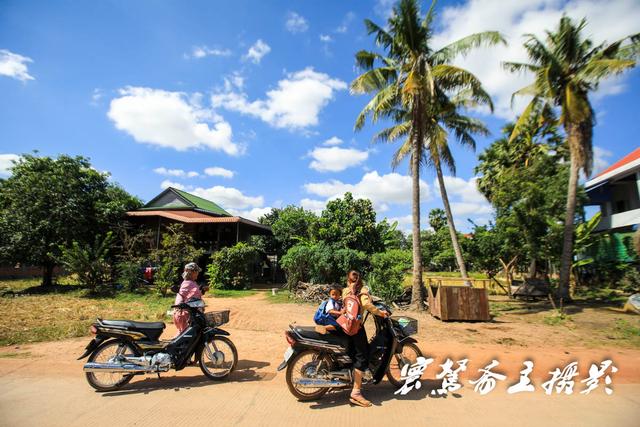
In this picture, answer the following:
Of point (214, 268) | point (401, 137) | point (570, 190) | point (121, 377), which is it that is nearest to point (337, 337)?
point (121, 377)

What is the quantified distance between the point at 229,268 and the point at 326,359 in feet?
45.0

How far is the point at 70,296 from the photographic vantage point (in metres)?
13.4

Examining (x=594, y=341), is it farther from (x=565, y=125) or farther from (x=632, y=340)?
(x=565, y=125)

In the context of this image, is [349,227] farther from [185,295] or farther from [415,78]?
[185,295]

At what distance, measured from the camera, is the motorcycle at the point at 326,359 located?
153 inches

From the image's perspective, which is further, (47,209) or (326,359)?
(47,209)

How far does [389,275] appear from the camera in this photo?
12.4 m

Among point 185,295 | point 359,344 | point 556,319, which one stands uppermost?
point 185,295

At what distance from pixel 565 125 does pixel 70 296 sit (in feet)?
70.7

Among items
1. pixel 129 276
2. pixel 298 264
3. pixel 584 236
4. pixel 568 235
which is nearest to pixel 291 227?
pixel 298 264

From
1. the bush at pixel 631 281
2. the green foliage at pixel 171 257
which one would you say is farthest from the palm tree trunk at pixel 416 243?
the bush at pixel 631 281

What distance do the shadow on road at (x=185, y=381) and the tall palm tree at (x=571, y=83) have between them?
12.7 metres

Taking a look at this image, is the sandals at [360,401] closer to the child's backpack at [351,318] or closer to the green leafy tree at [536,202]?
the child's backpack at [351,318]

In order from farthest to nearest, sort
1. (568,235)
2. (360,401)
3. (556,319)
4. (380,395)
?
(568,235), (556,319), (380,395), (360,401)
